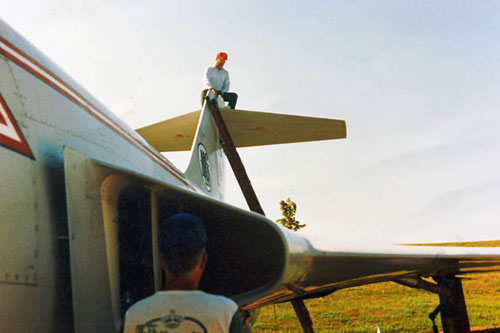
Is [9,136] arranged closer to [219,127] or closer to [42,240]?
[42,240]

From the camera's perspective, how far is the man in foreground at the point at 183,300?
1.49 metres

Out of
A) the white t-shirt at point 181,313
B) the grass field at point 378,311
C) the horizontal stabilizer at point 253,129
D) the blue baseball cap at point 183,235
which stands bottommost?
the grass field at point 378,311

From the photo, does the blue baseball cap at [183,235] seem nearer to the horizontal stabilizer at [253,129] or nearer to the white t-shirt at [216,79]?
the horizontal stabilizer at [253,129]

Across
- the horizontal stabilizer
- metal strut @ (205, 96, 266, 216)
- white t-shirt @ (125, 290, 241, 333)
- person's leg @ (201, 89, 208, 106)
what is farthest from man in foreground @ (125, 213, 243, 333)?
person's leg @ (201, 89, 208, 106)

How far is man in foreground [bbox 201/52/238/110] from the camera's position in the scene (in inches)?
301

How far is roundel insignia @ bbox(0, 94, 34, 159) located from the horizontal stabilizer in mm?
5036

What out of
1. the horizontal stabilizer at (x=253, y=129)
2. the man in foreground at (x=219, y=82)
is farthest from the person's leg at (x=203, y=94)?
the horizontal stabilizer at (x=253, y=129)

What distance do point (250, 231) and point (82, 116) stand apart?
1191mm

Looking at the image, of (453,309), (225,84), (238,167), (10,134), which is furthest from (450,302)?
(225,84)

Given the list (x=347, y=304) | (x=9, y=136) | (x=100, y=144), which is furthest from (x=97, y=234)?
(x=347, y=304)

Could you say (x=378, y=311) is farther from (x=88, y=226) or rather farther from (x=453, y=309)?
(x=88, y=226)

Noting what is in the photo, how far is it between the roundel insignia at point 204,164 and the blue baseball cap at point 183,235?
16.6 feet

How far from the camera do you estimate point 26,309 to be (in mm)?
1945

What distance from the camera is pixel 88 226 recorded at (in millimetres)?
2268
